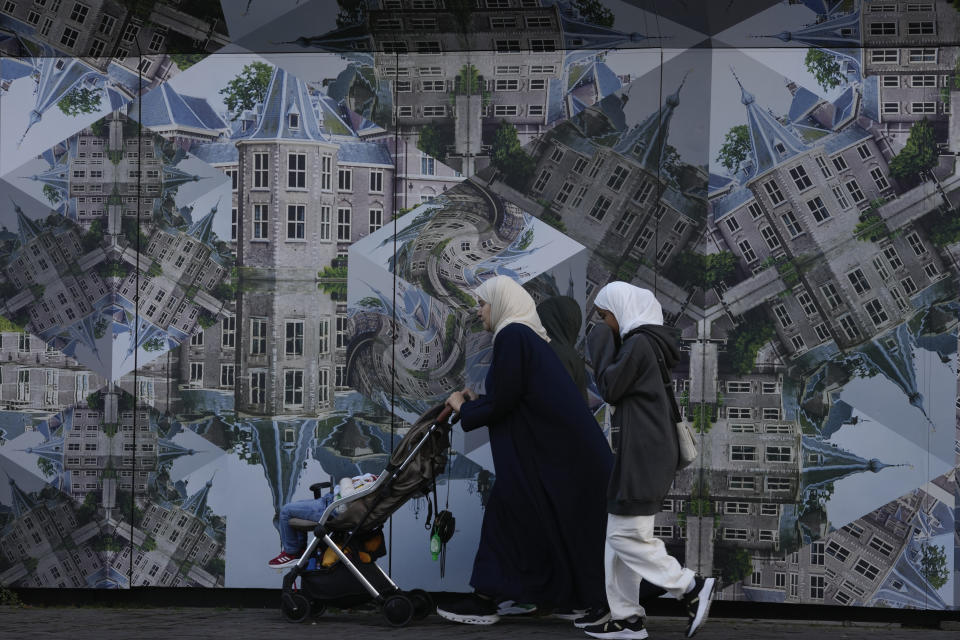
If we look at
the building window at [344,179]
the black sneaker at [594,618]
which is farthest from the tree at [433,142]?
the black sneaker at [594,618]

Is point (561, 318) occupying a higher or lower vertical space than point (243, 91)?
lower

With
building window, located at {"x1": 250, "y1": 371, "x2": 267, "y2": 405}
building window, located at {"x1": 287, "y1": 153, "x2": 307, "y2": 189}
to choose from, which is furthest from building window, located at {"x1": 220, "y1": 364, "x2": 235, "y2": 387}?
building window, located at {"x1": 287, "y1": 153, "x2": 307, "y2": 189}

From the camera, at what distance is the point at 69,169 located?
7297 millimetres

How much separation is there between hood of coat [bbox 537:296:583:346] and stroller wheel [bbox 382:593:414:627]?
6.03 feet

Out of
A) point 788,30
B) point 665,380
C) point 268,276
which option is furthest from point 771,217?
point 268,276

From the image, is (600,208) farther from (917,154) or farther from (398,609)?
(398,609)

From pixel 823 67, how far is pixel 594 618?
3461 millimetres

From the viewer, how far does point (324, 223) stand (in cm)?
725

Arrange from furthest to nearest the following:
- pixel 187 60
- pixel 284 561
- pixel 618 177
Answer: pixel 187 60
pixel 618 177
pixel 284 561

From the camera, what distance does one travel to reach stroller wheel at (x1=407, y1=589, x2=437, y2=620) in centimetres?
636

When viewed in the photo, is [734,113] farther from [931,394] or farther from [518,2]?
[931,394]

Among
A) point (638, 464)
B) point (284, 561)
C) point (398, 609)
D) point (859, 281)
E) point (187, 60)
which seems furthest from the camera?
point (187, 60)

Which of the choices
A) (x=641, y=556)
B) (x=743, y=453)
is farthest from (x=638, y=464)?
(x=743, y=453)

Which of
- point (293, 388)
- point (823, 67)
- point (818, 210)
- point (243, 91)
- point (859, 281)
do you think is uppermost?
point (823, 67)
